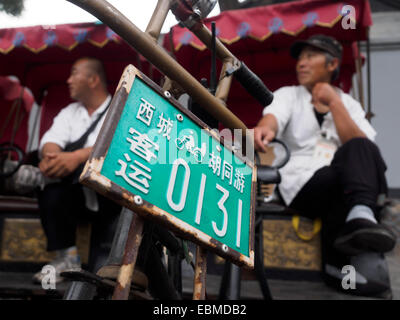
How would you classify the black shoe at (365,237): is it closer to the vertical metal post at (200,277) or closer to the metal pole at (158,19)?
the vertical metal post at (200,277)

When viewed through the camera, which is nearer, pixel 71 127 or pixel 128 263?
pixel 128 263

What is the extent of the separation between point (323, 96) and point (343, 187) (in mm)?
678

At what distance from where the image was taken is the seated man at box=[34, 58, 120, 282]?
86.4 inches

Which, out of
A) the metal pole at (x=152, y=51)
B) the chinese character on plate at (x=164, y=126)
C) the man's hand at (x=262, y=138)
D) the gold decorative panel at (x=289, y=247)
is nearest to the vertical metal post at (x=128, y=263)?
the chinese character on plate at (x=164, y=126)

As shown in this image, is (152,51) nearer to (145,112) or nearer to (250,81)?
(145,112)

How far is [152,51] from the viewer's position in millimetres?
741

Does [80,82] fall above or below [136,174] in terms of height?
above

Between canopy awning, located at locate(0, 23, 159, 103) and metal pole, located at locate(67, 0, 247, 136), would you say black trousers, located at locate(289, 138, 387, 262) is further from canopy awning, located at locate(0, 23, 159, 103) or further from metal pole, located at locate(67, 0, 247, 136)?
canopy awning, located at locate(0, 23, 159, 103)

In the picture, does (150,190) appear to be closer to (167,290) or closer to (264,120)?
(167,290)

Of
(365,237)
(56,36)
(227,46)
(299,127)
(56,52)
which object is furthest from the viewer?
(56,52)

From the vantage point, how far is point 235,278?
61.1 inches

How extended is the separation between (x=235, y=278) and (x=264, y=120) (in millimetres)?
1232

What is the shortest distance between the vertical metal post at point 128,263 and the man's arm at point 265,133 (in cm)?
137

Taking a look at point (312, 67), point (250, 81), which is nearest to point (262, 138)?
point (312, 67)
